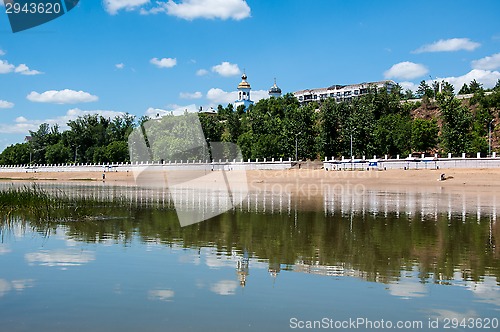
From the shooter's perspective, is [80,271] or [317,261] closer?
[80,271]

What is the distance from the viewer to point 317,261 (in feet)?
51.2

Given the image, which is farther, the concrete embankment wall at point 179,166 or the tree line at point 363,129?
the concrete embankment wall at point 179,166

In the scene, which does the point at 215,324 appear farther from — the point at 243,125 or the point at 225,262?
the point at 243,125

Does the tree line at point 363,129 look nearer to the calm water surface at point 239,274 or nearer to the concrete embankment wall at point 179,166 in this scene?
the concrete embankment wall at point 179,166

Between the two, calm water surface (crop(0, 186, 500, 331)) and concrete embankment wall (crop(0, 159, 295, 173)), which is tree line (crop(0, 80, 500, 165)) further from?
A: calm water surface (crop(0, 186, 500, 331))

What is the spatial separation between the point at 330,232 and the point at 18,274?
12.6 metres

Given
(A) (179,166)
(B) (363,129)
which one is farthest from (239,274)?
(A) (179,166)

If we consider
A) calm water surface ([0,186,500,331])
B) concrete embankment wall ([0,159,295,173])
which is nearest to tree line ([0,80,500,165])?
concrete embankment wall ([0,159,295,173])

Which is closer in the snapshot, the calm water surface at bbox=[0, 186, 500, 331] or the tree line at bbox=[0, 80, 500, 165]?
the calm water surface at bbox=[0, 186, 500, 331]

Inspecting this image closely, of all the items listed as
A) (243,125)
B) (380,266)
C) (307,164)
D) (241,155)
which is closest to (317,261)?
(380,266)

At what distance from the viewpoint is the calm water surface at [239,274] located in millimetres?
10141

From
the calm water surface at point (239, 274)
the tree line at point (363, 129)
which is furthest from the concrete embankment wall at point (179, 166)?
the calm water surface at point (239, 274)

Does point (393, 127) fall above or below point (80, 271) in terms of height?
above

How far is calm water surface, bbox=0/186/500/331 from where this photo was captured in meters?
10.1
